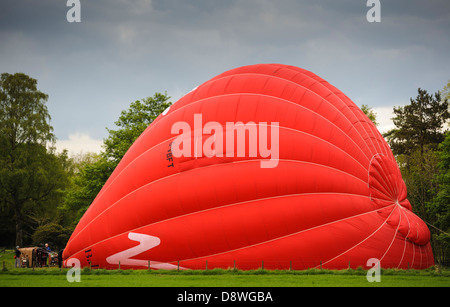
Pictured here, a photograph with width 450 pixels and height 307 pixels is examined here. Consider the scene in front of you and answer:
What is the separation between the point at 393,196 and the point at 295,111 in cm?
423

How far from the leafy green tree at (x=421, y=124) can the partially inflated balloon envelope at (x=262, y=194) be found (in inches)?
952

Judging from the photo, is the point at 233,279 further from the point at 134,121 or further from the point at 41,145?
the point at 41,145

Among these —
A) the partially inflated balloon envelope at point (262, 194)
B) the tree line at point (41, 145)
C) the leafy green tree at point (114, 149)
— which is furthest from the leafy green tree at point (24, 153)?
the partially inflated balloon envelope at point (262, 194)

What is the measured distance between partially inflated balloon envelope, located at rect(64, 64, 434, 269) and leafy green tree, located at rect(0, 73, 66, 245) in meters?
25.1

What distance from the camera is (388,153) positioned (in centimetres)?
1602

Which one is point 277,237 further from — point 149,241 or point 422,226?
point 422,226

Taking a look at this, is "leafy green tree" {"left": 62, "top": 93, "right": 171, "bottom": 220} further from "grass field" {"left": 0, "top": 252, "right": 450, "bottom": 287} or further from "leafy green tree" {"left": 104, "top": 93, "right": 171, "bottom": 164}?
"grass field" {"left": 0, "top": 252, "right": 450, "bottom": 287}

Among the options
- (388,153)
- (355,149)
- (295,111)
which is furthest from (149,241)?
(388,153)

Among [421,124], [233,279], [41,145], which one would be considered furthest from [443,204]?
[41,145]

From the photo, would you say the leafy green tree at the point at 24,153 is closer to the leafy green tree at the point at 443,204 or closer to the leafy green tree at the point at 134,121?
the leafy green tree at the point at 134,121

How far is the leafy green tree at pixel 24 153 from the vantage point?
38.0 m

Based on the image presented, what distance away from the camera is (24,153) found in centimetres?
3869

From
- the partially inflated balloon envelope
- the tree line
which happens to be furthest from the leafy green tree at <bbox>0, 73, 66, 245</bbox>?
the partially inflated balloon envelope

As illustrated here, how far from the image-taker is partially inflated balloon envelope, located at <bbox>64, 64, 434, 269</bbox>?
1382 centimetres
